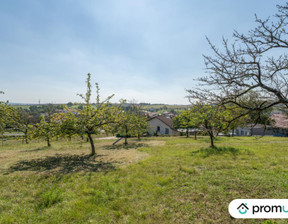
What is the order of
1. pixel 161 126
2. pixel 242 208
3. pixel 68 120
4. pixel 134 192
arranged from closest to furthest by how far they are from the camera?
pixel 242 208
pixel 134 192
pixel 68 120
pixel 161 126

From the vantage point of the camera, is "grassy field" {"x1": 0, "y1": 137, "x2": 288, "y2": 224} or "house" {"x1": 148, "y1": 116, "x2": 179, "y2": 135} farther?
"house" {"x1": 148, "y1": 116, "x2": 179, "y2": 135}

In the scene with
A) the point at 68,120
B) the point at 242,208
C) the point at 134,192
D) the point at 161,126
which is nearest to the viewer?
the point at 242,208

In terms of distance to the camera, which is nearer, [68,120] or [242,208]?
[242,208]

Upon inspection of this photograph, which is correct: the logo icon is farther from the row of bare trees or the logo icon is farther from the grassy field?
the row of bare trees

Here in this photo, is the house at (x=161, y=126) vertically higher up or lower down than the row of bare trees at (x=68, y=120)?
lower down

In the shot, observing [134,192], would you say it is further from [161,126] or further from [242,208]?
[161,126]

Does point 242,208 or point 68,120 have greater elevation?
point 68,120

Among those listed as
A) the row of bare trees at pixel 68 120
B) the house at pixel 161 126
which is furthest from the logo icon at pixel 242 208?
the house at pixel 161 126

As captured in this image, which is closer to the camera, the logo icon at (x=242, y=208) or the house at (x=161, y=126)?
the logo icon at (x=242, y=208)

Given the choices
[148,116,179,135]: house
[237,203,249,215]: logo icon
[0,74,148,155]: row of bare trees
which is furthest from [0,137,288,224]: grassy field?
[148,116,179,135]: house

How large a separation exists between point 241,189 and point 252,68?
175 inches

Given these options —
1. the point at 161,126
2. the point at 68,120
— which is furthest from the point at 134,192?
the point at 161,126

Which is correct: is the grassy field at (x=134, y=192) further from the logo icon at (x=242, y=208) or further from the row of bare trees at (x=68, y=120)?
the row of bare trees at (x=68, y=120)

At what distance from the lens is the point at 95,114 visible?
11.9m
